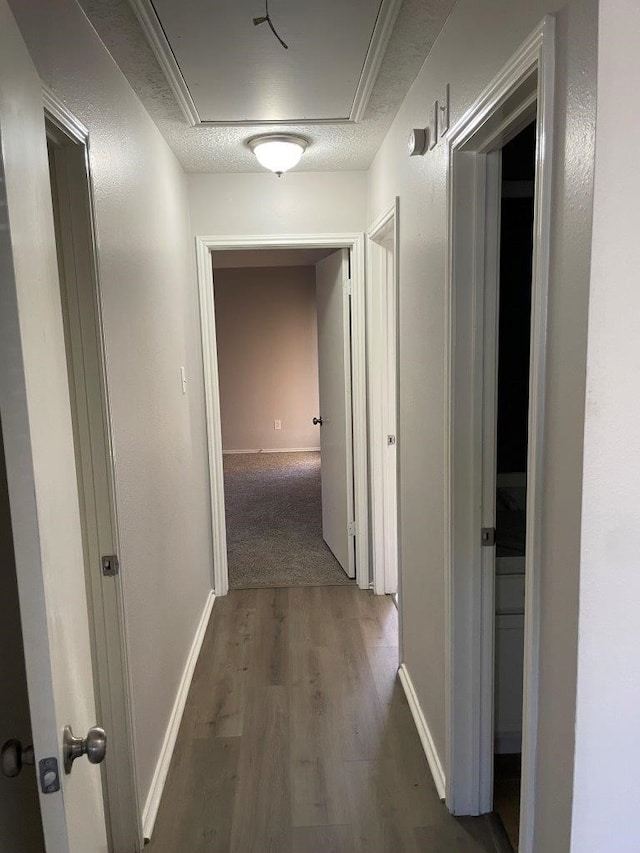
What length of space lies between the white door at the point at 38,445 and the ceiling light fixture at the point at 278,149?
198 cm

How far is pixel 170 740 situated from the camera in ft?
7.73

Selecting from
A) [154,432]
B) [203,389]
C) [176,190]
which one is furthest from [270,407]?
[154,432]

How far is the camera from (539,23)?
3.68ft

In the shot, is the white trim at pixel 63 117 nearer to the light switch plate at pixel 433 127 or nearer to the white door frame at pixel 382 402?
the light switch plate at pixel 433 127

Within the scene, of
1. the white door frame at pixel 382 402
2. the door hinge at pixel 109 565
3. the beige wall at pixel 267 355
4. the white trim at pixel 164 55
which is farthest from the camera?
the beige wall at pixel 267 355

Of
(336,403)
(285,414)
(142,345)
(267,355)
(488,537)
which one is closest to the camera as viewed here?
(488,537)

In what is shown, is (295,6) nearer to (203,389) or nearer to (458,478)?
(458,478)

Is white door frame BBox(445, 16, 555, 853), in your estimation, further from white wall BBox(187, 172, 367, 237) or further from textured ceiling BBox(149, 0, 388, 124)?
white wall BBox(187, 172, 367, 237)

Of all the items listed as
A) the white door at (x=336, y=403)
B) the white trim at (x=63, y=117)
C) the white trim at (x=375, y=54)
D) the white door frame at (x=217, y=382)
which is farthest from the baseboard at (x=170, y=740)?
the white trim at (x=375, y=54)

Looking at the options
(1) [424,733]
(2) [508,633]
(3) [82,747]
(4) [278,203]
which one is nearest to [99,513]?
(3) [82,747]

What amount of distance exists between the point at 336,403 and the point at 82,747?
124 inches

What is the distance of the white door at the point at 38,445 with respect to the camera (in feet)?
2.58

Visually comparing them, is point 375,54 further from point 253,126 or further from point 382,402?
point 382,402

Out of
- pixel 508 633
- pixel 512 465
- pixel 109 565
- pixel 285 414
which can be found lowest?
pixel 508 633
